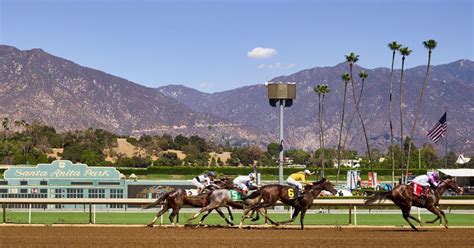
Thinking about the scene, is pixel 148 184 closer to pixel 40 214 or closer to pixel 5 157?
pixel 40 214

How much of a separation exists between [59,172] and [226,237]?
25319 mm

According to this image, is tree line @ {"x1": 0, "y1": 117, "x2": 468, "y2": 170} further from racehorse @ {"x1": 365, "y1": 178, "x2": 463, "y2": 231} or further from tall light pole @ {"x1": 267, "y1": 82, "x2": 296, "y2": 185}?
racehorse @ {"x1": 365, "y1": 178, "x2": 463, "y2": 231}

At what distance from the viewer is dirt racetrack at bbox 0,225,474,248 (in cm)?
1708

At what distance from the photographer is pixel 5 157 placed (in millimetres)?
126188

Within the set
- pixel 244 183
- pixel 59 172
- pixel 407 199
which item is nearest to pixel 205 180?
pixel 244 183

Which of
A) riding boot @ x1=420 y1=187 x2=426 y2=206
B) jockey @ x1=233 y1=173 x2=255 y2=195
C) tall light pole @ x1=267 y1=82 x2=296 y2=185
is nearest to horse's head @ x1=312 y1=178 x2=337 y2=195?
jockey @ x1=233 y1=173 x2=255 y2=195

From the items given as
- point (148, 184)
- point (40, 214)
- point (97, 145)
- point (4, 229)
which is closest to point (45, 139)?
point (97, 145)

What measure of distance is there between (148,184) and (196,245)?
29384 millimetres

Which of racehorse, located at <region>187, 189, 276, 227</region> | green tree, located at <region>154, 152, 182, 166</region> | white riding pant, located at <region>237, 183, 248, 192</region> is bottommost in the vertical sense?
racehorse, located at <region>187, 189, 276, 227</region>

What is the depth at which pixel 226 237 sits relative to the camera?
1867cm

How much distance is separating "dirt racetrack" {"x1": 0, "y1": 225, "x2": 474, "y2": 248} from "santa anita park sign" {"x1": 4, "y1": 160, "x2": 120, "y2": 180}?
808 inches

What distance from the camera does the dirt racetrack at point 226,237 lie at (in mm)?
17078

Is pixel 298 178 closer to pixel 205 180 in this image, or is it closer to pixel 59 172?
pixel 205 180

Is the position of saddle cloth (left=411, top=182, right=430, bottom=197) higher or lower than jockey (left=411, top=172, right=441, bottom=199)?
lower
